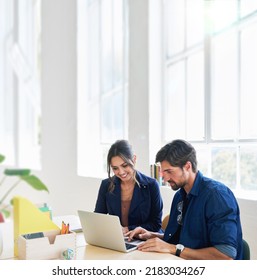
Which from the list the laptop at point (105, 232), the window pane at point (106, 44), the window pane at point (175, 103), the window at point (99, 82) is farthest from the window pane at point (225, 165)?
the window pane at point (106, 44)

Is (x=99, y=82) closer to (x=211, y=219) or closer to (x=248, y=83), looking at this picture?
(x=248, y=83)

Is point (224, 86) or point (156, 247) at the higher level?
point (224, 86)

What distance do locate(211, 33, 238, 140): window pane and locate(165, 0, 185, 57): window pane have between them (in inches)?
A: 20.7

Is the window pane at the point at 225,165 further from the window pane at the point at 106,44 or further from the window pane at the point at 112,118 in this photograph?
the window pane at the point at 106,44

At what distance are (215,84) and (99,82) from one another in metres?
2.08

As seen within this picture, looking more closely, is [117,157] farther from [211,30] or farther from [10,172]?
[10,172]

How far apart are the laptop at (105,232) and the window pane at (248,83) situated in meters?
1.28

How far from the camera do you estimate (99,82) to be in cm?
476

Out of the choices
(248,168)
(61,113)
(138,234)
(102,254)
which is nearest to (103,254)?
(102,254)

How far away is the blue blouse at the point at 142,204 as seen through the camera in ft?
8.46

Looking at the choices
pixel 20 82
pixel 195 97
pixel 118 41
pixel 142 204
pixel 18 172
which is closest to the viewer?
pixel 18 172

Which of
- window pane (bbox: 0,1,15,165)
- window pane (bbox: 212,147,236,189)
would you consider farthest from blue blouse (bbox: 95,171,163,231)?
window pane (bbox: 0,1,15,165)

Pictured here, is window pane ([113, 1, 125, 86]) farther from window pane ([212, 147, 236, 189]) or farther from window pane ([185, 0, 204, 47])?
window pane ([212, 147, 236, 189])
